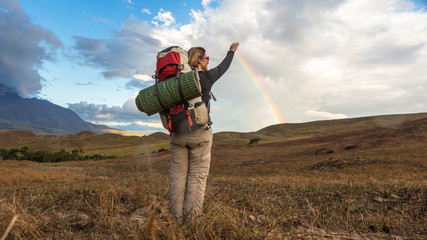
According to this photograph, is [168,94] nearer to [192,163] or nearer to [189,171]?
[192,163]

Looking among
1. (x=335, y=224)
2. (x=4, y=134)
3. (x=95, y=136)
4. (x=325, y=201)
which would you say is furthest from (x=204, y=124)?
(x=4, y=134)

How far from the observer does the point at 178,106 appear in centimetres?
376

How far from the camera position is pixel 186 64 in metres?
3.82

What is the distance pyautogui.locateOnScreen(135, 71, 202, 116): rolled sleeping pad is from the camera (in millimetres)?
3504

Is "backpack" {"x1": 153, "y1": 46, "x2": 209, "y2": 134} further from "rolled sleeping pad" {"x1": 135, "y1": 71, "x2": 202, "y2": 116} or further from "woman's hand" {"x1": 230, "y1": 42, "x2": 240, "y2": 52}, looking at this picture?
"woman's hand" {"x1": 230, "y1": 42, "x2": 240, "y2": 52}

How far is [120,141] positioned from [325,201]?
124m

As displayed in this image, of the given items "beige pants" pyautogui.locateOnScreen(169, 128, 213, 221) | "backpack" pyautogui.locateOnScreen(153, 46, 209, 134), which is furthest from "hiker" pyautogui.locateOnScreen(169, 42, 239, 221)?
"backpack" pyautogui.locateOnScreen(153, 46, 209, 134)

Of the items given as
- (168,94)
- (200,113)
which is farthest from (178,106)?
(200,113)

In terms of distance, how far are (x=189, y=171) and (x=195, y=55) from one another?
1.91 meters

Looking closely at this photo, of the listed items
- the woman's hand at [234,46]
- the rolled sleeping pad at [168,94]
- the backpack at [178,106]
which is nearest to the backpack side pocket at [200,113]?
the backpack at [178,106]

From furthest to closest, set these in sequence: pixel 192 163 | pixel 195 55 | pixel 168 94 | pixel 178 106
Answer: pixel 195 55, pixel 192 163, pixel 178 106, pixel 168 94

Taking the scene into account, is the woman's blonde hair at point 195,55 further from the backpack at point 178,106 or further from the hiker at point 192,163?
the backpack at point 178,106

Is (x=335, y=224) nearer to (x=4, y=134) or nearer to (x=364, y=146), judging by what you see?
(x=364, y=146)

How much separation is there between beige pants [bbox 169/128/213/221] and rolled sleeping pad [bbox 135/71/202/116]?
0.55m
